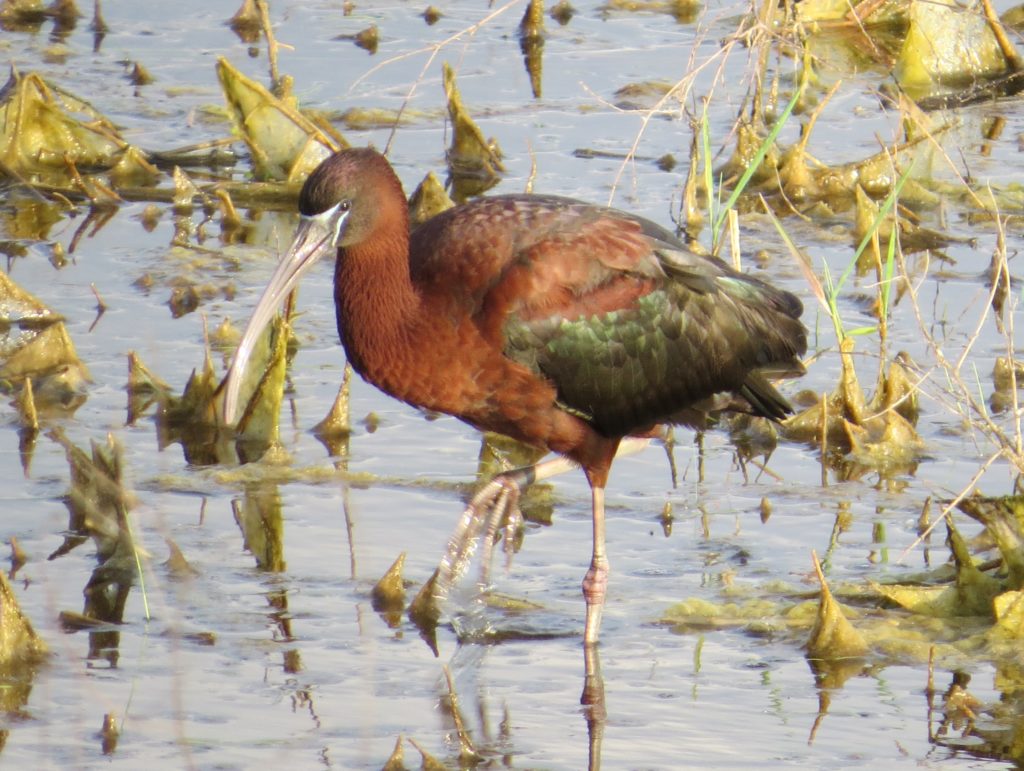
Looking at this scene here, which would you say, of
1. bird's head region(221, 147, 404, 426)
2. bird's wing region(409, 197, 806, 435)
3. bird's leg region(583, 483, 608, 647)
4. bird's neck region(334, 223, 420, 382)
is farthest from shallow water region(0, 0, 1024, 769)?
bird's head region(221, 147, 404, 426)

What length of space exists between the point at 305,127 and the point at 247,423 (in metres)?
2.65

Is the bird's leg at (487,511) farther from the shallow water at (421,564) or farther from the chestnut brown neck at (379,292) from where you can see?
the chestnut brown neck at (379,292)

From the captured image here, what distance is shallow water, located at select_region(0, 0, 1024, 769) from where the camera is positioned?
5.22 m

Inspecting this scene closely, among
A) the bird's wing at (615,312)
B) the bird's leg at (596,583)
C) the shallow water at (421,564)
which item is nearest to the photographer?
the shallow water at (421,564)

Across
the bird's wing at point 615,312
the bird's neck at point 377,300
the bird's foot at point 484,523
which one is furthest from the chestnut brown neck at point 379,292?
the bird's foot at point 484,523

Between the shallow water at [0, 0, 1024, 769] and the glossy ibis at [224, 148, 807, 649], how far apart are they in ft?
1.07

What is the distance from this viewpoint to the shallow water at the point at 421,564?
5219 mm

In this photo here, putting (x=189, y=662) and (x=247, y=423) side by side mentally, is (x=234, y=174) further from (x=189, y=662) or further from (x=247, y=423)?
(x=189, y=662)

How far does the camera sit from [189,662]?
18.3 feet

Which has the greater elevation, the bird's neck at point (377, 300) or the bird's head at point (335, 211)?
the bird's head at point (335, 211)

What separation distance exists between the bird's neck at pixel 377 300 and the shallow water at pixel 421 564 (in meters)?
0.71

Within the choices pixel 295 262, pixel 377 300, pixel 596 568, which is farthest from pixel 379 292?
pixel 596 568

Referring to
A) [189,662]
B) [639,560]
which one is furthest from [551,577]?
[189,662]

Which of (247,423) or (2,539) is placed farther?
(247,423)
